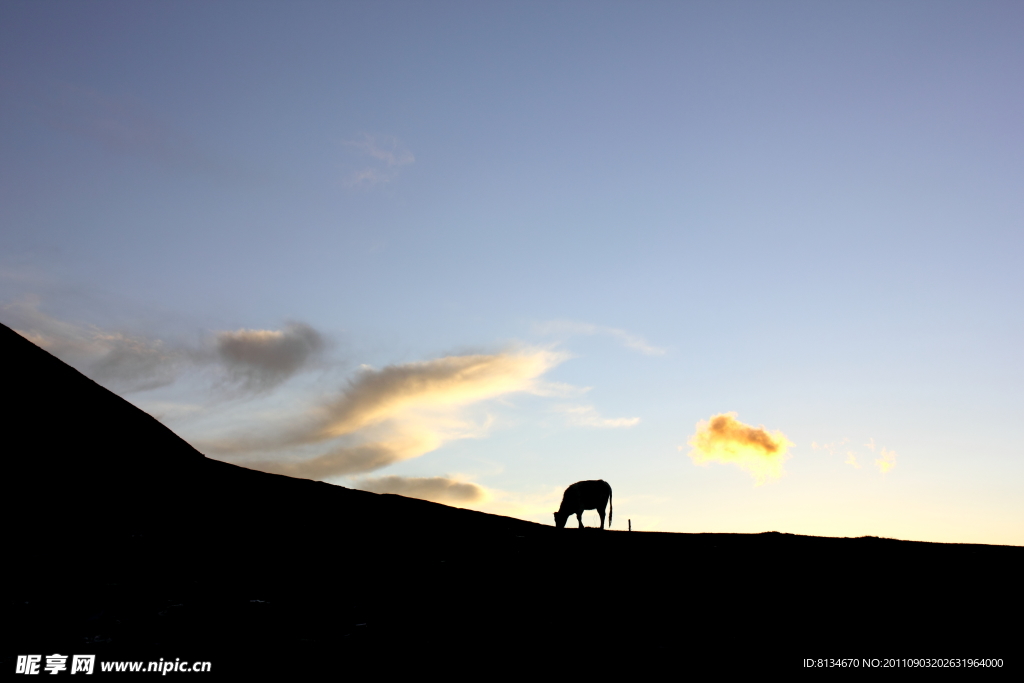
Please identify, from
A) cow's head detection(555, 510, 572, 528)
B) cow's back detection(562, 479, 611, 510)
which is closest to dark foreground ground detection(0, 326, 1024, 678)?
cow's head detection(555, 510, 572, 528)

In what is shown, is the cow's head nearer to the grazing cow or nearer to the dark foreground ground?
the grazing cow

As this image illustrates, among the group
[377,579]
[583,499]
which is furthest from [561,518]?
[377,579]

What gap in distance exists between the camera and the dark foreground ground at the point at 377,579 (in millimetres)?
13789

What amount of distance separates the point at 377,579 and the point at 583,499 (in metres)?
13.7

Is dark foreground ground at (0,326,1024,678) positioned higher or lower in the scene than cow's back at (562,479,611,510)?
lower

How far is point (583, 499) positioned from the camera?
29.4 m

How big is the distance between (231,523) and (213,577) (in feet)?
12.0

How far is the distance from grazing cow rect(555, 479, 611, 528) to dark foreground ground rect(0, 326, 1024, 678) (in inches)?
201

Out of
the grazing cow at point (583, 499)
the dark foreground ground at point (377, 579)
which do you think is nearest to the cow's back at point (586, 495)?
the grazing cow at point (583, 499)

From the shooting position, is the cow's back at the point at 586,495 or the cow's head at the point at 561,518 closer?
the cow's head at the point at 561,518

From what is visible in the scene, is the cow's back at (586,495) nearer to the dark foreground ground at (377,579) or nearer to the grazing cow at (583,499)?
the grazing cow at (583,499)

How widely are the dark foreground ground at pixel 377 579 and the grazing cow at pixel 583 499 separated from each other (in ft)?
16.7

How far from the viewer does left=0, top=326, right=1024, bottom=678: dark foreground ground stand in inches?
543

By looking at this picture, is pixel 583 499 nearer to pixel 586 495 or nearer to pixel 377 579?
pixel 586 495
